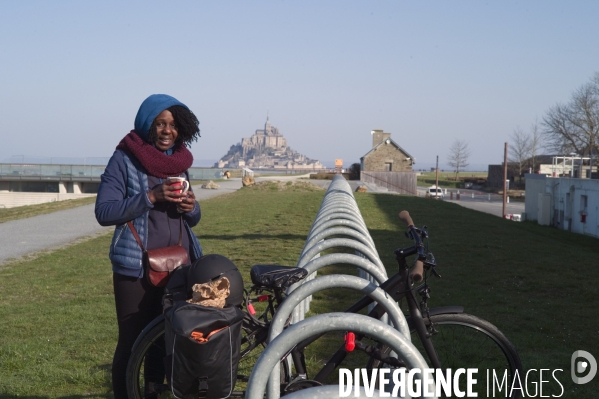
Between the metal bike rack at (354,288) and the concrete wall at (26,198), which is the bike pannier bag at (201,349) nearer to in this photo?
the metal bike rack at (354,288)

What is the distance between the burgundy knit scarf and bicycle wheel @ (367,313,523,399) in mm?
1448

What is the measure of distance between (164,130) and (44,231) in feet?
48.1

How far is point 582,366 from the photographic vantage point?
17.8 feet

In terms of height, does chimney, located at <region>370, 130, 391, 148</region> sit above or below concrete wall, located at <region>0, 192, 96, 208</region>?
above

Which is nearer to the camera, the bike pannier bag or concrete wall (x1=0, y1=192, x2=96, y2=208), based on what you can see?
the bike pannier bag

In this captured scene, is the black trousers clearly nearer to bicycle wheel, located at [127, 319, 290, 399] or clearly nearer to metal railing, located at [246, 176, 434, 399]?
bicycle wheel, located at [127, 319, 290, 399]

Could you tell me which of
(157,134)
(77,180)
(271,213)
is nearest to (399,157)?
(77,180)

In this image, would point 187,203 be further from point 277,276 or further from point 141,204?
point 277,276

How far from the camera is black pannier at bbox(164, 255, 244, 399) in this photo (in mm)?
3359

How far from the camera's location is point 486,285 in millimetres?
9305

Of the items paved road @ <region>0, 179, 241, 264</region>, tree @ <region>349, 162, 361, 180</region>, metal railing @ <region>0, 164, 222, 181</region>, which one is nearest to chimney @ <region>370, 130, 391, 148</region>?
tree @ <region>349, 162, 361, 180</region>

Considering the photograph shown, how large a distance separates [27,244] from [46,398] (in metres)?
10.6

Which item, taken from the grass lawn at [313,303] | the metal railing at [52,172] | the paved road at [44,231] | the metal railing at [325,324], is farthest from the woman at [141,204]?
the metal railing at [52,172]

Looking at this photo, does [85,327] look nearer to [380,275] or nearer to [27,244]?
[380,275]
